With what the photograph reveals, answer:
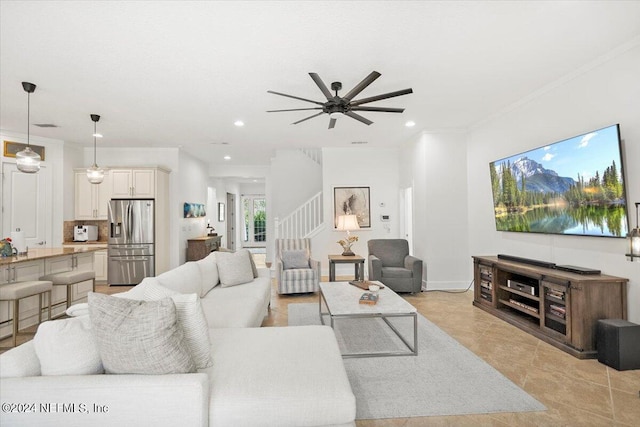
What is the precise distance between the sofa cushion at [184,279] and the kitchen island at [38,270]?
1735mm

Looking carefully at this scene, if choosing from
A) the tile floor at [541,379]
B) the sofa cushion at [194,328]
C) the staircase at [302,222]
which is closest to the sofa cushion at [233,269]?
the tile floor at [541,379]

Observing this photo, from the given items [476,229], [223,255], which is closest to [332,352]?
[223,255]

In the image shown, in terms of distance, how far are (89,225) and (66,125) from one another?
2293mm

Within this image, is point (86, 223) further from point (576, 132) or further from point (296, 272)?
point (576, 132)

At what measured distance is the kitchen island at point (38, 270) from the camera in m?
3.63

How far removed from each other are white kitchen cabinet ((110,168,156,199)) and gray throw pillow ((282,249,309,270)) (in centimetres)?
305

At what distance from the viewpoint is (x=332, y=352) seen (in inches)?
81.6

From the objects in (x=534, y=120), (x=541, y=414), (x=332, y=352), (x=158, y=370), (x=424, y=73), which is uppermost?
(x=424, y=73)

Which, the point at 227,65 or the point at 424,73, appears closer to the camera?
the point at 227,65

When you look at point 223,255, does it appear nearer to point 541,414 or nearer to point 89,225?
point 541,414

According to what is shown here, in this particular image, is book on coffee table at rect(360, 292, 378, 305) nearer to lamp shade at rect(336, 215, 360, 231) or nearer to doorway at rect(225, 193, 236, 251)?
lamp shade at rect(336, 215, 360, 231)

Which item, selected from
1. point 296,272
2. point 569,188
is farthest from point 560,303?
point 296,272

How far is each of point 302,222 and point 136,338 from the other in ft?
19.6

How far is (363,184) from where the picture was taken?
24.0 ft
